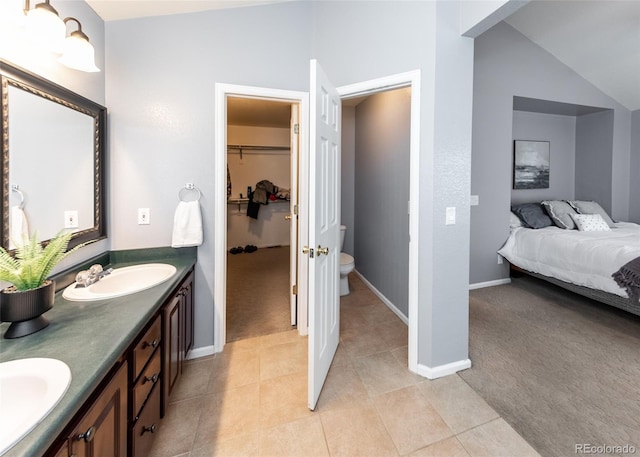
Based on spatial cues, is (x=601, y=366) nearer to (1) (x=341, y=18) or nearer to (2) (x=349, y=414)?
(2) (x=349, y=414)

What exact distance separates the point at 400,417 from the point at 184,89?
8.34 ft

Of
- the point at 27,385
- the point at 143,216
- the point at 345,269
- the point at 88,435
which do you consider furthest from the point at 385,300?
the point at 27,385

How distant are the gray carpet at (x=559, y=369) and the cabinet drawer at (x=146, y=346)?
74.1 inches

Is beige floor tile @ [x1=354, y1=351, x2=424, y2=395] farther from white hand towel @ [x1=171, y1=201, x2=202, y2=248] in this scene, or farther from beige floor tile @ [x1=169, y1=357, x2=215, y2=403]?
white hand towel @ [x1=171, y1=201, x2=202, y2=248]

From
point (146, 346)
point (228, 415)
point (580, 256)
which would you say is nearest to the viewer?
point (146, 346)

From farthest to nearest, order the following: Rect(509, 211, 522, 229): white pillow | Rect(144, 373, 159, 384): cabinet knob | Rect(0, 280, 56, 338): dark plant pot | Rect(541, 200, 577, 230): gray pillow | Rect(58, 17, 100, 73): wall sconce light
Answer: Rect(509, 211, 522, 229): white pillow → Rect(541, 200, 577, 230): gray pillow → Rect(58, 17, 100, 73): wall sconce light → Rect(144, 373, 159, 384): cabinet knob → Rect(0, 280, 56, 338): dark plant pot

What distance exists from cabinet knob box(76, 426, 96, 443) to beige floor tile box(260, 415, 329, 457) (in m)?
0.83

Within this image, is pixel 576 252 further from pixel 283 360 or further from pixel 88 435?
pixel 88 435

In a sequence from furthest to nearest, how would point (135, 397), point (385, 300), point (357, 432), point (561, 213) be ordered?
point (561, 213), point (385, 300), point (357, 432), point (135, 397)

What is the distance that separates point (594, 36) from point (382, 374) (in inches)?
173

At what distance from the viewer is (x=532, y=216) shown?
11.9ft

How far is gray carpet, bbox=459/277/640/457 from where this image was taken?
1473 mm

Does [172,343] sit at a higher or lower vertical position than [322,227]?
lower

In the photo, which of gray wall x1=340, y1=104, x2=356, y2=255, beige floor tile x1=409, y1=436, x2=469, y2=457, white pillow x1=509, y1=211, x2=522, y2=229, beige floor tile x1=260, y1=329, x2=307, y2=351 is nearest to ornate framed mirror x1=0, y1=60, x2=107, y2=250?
beige floor tile x1=260, y1=329, x2=307, y2=351
